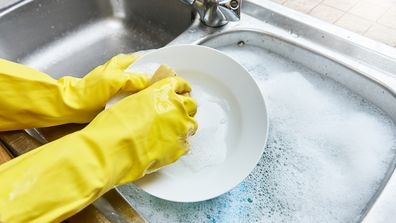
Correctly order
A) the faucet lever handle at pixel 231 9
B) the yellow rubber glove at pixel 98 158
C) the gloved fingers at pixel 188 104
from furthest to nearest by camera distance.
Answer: the faucet lever handle at pixel 231 9
the gloved fingers at pixel 188 104
the yellow rubber glove at pixel 98 158

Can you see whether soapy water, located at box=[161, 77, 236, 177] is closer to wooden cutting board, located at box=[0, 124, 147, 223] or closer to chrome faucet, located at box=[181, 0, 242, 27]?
wooden cutting board, located at box=[0, 124, 147, 223]

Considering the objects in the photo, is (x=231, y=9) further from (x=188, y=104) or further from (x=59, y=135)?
(x=59, y=135)

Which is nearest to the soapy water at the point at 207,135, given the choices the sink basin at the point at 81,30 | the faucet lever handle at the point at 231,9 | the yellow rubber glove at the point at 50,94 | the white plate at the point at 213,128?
the white plate at the point at 213,128

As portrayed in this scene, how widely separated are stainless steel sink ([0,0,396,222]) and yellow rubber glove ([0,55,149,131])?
0.53 feet

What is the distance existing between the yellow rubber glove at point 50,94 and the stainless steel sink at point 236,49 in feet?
0.53

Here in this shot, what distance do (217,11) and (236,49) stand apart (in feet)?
0.34

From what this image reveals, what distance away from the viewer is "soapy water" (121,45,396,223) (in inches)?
19.8

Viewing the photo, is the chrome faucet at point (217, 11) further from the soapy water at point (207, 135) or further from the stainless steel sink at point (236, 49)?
the soapy water at point (207, 135)

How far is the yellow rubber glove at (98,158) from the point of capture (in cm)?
36

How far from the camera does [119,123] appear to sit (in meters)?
0.42

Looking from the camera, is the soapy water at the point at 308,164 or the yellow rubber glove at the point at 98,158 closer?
the yellow rubber glove at the point at 98,158

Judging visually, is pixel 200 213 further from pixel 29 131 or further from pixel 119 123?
pixel 29 131

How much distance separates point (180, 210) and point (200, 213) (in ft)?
0.11

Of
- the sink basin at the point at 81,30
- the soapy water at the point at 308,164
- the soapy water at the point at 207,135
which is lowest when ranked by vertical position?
the soapy water at the point at 308,164
